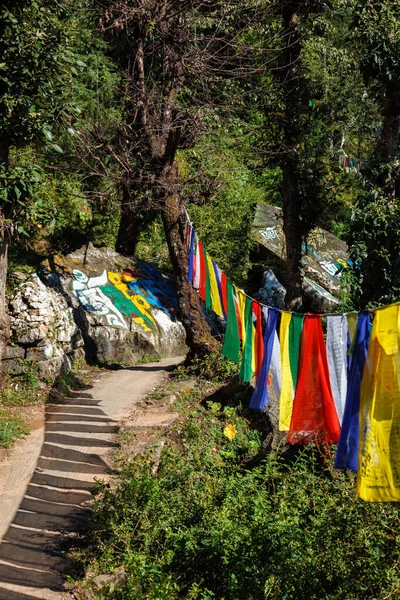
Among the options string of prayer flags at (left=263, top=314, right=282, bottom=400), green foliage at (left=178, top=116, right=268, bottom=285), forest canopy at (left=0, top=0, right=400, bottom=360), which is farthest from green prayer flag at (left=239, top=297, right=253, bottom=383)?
green foliage at (left=178, top=116, right=268, bottom=285)

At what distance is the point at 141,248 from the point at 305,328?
16.3 metres

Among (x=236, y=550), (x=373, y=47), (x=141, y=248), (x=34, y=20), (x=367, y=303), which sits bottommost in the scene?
(x=236, y=550)

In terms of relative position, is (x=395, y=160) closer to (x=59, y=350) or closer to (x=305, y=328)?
(x=305, y=328)

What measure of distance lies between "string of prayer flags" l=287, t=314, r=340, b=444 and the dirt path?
2885 millimetres

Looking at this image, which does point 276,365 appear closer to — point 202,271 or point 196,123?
point 202,271

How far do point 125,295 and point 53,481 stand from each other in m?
8.32

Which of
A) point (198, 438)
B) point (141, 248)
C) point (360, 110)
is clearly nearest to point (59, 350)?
point (198, 438)

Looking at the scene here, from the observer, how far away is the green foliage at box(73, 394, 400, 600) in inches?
220

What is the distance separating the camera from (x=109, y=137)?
51.9ft

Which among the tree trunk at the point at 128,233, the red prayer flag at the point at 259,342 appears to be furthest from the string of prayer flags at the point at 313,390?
the tree trunk at the point at 128,233

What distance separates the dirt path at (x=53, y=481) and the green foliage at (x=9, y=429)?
0.18m

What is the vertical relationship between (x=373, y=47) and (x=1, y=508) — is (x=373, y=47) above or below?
above

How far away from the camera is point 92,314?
619 inches

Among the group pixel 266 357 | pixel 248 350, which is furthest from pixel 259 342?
pixel 266 357
